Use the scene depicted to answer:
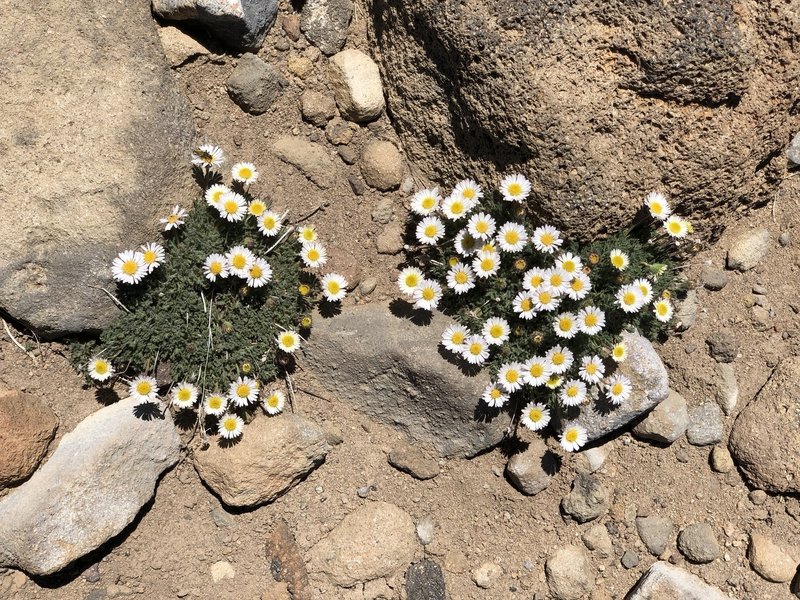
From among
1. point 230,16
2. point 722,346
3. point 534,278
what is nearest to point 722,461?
point 722,346

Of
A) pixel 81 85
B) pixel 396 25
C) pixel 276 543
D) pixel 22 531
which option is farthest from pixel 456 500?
pixel 81 85

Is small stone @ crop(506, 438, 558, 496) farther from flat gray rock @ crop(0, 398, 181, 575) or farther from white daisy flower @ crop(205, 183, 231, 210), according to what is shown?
white daisy flower @ crop(205, 183, 231, 210)

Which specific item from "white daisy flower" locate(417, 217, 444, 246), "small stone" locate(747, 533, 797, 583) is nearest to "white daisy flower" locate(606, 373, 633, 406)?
"small stone" locate(747, 533, 797, 583)

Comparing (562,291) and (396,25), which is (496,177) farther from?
(396,25)

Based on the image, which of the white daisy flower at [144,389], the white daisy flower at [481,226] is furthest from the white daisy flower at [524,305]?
the white daisy flower at [144,389]

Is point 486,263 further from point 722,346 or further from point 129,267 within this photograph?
point 129,267

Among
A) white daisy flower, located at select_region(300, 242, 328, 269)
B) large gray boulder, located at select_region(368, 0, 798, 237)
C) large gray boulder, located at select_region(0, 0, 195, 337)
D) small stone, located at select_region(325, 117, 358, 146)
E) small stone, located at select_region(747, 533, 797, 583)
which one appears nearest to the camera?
large gray boulder, located at select_region(368, 0, 798, 237)
